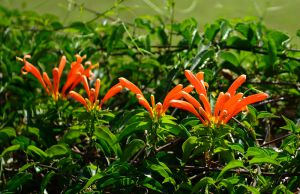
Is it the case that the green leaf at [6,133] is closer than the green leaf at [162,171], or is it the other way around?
the green leaf at [162,171]

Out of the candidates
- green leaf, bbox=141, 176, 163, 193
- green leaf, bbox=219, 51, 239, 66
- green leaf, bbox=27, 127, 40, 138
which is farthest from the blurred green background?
green leaf, bbox=141, 176, 163, 193

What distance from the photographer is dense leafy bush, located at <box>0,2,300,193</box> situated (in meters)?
1.96

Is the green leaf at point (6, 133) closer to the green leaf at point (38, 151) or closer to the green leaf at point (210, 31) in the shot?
the green leaf at point (38, 151)

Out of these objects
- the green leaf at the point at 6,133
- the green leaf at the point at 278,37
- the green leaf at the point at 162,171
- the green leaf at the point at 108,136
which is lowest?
the green leaf at the point at 6,133

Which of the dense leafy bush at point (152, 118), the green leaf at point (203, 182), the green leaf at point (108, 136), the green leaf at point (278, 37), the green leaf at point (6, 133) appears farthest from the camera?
the green leaf at point (278, 37)

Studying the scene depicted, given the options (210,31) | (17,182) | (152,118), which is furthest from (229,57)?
(17,182)

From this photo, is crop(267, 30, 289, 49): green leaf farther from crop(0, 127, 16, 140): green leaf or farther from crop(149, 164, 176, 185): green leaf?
crop(0, 127, 16, 140): green leaf

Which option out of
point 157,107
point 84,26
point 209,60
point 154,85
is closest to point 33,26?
point 84,26

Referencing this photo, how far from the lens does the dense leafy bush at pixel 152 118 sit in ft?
6.42

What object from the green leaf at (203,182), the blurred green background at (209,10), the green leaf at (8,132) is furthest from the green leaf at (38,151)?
the blurred green background at (209,10)

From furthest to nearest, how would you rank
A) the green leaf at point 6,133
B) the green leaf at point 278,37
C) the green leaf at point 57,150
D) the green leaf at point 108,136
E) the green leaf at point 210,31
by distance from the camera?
the green leaf at point 210,31 < the green leaf at point 278,37 < the green leaf at point 6,133 < the green leaf at point 57,150 < the green leaf at point 108,136

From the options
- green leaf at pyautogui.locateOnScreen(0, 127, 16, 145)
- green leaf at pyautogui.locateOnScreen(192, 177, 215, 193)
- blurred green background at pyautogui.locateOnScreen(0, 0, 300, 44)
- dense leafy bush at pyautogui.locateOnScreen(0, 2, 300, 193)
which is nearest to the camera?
green leaf at pyautogui.locateOnScreen(192, 177, 215, 193)

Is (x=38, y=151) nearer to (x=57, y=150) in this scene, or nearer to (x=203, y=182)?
(x=57, y=150)

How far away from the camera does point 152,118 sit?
6.47 feet
